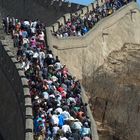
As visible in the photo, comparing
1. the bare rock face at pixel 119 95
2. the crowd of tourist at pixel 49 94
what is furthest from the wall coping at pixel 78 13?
the crowd of tourist at pixel 49 94

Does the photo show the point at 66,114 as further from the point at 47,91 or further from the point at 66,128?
the point at 47,91

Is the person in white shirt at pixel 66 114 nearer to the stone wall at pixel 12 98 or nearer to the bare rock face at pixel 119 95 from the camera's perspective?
the stone wall at pixel 12 98

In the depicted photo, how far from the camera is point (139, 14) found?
5747cm

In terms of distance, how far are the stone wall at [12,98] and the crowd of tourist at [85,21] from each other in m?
9.32

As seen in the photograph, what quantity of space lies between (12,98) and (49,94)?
12.1 feet

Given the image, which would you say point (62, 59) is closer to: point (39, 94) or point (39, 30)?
point (39, 30)

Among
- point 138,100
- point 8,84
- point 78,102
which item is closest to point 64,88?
point 78,102

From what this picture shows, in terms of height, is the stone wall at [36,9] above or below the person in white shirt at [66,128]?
above

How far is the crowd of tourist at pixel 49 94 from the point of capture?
22700mm

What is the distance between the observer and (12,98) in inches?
1116

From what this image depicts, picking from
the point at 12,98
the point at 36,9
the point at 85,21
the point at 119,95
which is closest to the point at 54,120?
the point at 12,98

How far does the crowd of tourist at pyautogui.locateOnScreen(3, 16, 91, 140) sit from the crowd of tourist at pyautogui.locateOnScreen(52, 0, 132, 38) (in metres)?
7.95

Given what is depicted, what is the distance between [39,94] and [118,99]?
15763 millimetres

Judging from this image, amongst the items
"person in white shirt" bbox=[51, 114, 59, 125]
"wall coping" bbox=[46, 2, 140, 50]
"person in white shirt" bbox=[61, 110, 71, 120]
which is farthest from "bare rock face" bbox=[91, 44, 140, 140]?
"person in white shirt" bbox=[51, 114, 59, 125]
